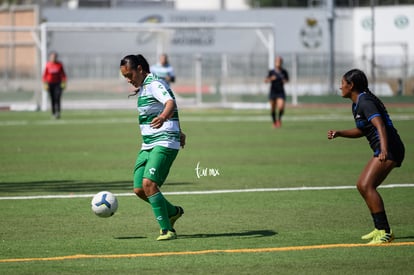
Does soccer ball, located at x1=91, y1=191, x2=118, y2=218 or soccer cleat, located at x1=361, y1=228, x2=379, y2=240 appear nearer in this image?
soccer cleat, located at x1=361, y1=228, x2=379, y2=240

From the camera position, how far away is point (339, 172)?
55.8ft

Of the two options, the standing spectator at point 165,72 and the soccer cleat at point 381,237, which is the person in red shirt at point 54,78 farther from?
the soccer cleat at point 381,237

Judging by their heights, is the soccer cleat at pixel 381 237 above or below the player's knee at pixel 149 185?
below

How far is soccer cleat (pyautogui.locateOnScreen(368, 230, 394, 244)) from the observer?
9508 millimetres

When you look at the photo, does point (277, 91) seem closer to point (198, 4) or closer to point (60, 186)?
point (60, 186)

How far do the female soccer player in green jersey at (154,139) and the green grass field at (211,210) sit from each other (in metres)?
0.42

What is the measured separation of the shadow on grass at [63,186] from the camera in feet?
48.2

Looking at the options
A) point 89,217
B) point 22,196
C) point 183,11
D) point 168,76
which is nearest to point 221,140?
point 168,76

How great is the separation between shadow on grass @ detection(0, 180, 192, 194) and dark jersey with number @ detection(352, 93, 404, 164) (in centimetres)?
596

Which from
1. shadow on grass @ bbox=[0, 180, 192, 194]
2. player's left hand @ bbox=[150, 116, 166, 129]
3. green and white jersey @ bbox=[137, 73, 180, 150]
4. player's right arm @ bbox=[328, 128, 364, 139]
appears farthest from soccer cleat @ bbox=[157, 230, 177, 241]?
shadow on grass @ bbox=[0, 180, 192, 194]

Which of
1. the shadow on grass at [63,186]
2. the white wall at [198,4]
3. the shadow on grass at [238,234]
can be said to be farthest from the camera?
the white wall at [198,4]

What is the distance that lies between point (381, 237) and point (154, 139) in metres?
2.61

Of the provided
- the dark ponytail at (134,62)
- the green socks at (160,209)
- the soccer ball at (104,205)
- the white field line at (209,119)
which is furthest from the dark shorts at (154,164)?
the white field line at (209,119)

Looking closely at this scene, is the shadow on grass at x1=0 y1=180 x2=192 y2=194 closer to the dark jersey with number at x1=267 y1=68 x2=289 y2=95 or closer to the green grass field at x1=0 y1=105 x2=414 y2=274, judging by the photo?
the green grass field at x1=0 y1=105 x2=414 y2=274
